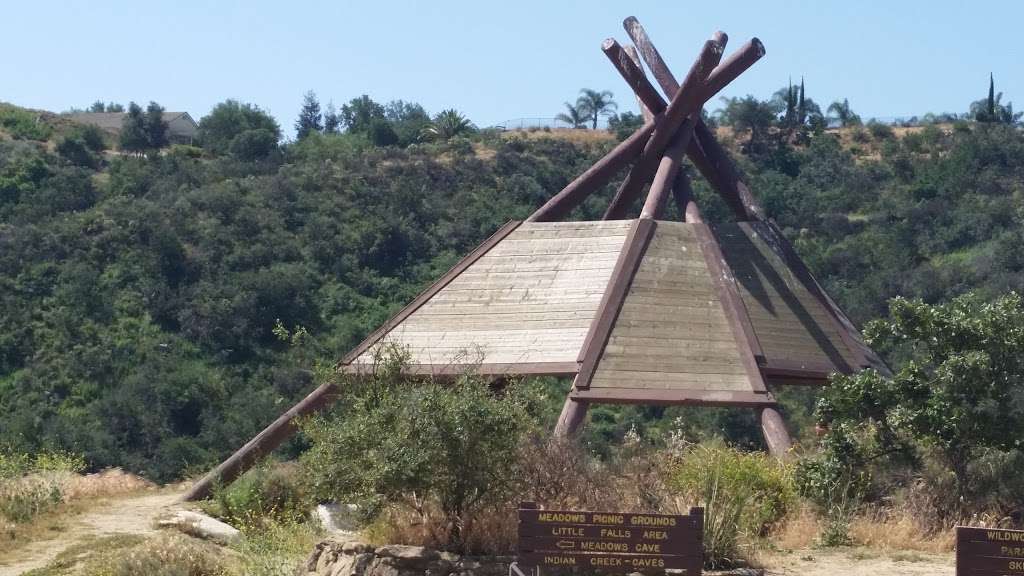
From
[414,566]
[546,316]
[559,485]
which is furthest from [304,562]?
[546,316]

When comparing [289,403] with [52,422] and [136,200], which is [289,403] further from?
Result: [136,200]

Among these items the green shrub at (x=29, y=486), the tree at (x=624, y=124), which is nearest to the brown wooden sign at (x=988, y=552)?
the green shrub at (x=29, y=486)

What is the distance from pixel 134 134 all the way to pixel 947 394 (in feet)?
165

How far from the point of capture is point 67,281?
4169cm

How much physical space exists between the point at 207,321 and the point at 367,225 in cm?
789

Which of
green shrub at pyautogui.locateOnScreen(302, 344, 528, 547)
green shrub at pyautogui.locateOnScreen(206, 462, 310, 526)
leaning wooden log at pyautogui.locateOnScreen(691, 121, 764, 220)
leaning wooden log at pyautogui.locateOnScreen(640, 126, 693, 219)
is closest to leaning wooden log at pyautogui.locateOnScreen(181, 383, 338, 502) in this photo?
green shrub at pyautogui.locateOnScreen(206, 462, 310, 526)

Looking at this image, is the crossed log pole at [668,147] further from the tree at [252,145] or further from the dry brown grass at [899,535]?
the tree at [252,145]

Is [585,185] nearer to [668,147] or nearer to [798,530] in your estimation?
[668,147]

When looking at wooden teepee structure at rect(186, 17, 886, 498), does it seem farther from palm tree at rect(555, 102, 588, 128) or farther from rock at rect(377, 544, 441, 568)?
palm tree at rect(555, 102, 588, 128)

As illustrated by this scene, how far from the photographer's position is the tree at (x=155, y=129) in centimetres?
6103

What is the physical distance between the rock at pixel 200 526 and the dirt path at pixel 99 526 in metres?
0.21

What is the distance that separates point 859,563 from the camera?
42.9ft

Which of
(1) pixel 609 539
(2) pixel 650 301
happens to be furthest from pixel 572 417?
(1) pixel 609 539

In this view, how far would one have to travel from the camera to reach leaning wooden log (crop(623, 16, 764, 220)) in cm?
2144
